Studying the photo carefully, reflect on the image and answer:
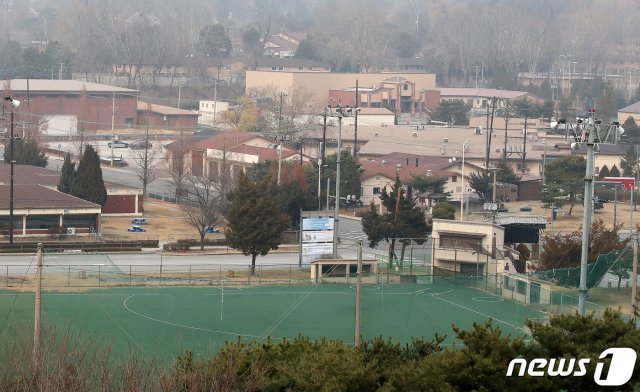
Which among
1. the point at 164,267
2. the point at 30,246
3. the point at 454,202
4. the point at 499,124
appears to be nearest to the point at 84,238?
the point at 30,246

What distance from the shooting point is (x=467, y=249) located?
20125mm

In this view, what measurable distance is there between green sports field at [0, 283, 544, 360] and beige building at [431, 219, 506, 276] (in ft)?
5.41

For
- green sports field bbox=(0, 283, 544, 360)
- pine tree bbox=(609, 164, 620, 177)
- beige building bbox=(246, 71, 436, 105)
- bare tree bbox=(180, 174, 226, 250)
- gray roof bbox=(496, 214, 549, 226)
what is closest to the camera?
green sports field bbox=(0, 283, 544, 360)

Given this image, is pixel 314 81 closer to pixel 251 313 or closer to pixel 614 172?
pixel 614 172

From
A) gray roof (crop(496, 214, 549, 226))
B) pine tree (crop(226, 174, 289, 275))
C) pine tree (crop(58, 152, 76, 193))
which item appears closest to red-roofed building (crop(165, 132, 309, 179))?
pine tree (crop(58, 152, 76, 193))

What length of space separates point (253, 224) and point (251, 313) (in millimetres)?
5054

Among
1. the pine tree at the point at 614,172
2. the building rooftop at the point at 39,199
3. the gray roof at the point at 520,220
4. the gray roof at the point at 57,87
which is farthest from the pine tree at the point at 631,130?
the building rooftop at the point at 39,199

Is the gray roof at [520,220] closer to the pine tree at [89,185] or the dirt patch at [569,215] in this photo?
the dirt patch at [569,215]

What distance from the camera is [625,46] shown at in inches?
3300

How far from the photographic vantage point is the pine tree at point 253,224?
20.8 m

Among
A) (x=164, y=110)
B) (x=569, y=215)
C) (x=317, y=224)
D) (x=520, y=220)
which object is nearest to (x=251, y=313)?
(x=317, y=224)

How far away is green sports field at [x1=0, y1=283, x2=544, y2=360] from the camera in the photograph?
46.8 feet

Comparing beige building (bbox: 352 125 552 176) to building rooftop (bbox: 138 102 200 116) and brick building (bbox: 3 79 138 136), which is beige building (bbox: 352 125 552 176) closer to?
building rooftop (bbox: 138 102 200 116)

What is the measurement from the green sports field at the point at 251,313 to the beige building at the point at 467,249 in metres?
1.65
